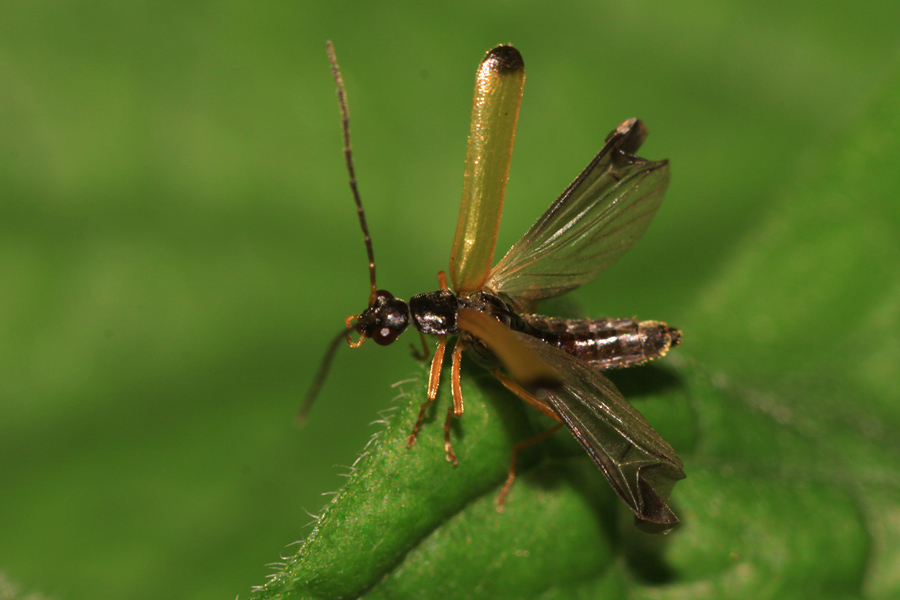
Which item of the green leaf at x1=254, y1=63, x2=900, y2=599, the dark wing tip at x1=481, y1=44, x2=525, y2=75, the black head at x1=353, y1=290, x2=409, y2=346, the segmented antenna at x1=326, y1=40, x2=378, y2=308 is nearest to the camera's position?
the green leaf at x1=254, y1=63, x2=900, y2=599

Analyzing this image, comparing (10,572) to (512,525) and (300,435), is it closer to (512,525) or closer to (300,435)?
(300,435)

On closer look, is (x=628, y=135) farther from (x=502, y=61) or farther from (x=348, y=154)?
(x=348, y=154)

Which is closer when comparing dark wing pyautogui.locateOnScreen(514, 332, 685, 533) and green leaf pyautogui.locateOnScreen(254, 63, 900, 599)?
green leaf pyautogui.locateOnScreen(254, 63, 900, 599)

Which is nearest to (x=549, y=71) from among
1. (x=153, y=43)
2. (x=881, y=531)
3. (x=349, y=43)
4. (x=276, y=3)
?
(x=349, y=43)

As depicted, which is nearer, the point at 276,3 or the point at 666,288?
the point at 276,3

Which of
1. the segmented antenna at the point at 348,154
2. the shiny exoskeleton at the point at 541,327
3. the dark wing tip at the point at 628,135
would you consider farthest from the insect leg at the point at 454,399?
the dark wing tip at the point at 628,135

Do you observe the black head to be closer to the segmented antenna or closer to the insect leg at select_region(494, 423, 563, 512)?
the segmented antenna

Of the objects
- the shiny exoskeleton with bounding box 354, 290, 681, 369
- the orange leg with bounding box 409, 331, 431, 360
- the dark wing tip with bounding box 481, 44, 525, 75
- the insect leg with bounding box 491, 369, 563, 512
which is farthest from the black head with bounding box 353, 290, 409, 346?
the dark wing tip with bounding box 481, 44, 525, 75

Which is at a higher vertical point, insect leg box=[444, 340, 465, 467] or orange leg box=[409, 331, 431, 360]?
insect leg box=[444, 340, 465, 467]
